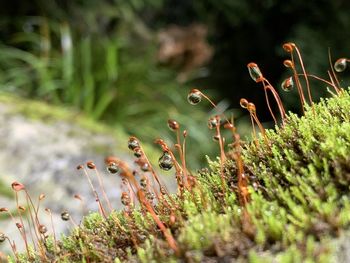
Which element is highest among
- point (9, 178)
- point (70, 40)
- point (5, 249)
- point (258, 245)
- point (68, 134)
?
point (70, 40)

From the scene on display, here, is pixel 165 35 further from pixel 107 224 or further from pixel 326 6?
pixel 107 224

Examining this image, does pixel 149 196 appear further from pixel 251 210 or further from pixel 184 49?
pixel 184 49

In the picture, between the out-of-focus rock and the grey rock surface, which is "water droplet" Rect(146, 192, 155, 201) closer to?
the grey rock surface

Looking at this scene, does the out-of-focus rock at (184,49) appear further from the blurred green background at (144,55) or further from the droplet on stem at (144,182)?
the droplet on stem at (144,182)

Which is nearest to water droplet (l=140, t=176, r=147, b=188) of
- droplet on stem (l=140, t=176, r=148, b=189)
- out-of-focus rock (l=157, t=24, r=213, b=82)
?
droplet on stem (l=140, t=176, r=148, b=189)

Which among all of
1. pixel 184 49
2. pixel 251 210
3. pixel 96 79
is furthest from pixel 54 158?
pixel 184 49

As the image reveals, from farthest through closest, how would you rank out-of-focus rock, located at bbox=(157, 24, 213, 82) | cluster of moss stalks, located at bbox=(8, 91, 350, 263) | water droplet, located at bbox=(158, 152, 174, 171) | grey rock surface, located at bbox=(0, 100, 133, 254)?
out-of-focus rock, located at bbox=(157, 24, 213, 82) → grey rock surface, located at bbox=(0, 100, 133, 254) → water droplet, located at bbox=(158, 152, 174, 171) → cluster of moss stalks, located at bbox=(8, 91, 350, 263)

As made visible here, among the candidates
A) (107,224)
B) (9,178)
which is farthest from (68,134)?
(107,224)

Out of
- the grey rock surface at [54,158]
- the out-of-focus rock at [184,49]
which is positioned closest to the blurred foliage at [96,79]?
the out-of-focus rock at [184,49]
